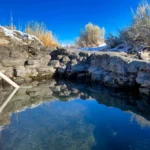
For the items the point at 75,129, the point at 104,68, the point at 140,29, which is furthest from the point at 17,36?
the point at 75,129

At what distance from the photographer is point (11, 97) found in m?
4.61

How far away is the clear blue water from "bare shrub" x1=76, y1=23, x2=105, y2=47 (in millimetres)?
10165

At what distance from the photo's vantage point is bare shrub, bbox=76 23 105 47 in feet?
44.0

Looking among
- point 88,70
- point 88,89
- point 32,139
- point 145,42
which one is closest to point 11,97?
point 88,89

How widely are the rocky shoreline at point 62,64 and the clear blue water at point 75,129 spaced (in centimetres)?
176

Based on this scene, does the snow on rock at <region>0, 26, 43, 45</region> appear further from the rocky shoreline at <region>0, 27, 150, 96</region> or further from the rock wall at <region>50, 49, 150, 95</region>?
the rock wall at <region>50, 49, 150, 95</region>

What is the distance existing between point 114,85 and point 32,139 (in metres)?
3.41

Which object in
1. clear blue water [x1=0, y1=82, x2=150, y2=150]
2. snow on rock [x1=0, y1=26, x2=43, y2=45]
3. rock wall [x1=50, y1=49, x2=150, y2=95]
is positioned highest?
snow on rock [x1=0, y1=26, x2=43, y2=45]

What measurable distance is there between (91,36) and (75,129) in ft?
37.5

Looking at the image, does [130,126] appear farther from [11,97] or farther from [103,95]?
[11,97]

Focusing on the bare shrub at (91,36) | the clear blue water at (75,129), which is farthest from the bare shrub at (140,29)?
the bare shrub at (91,36)

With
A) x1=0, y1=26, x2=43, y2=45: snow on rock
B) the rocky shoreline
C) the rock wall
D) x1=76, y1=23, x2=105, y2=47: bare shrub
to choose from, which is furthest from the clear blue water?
x1=76, y1=23, x2=105, y2=47: bare shrub

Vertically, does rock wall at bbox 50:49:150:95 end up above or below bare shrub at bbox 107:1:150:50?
below

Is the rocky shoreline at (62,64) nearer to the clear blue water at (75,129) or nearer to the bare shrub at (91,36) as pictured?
the clear blue water at (75,129)
